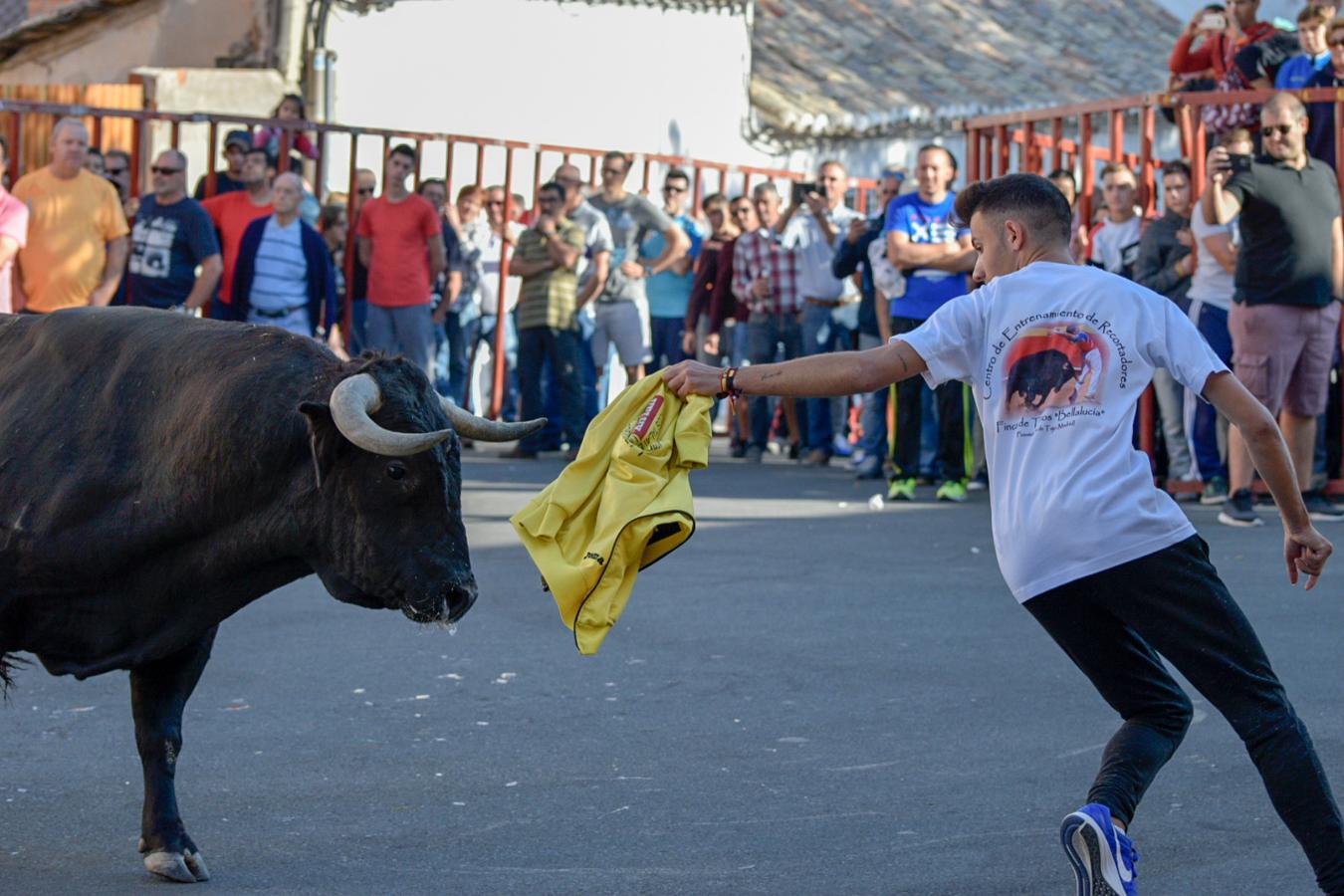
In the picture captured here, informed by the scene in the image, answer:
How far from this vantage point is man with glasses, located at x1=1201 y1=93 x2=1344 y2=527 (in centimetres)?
1133

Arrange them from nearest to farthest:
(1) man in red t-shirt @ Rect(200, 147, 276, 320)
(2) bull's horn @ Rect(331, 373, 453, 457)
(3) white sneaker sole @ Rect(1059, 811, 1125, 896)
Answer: (3) white sneaker sole @ Rect(1059, 811, 1125, 896) → (2) bull's horn @ Rect(331, 373, 453, 457) → (1) man in red t-shirt @ Rect(200, 147, 276, 320)

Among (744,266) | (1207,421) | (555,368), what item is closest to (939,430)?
(1207,421)

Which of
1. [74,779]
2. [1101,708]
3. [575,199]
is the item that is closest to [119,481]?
[74,779]

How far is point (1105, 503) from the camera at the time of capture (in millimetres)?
4676

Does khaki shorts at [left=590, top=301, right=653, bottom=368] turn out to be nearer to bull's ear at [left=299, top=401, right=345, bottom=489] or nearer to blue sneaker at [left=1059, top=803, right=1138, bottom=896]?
bull's ear at [left=299, top=401, right=345, bottom=489]

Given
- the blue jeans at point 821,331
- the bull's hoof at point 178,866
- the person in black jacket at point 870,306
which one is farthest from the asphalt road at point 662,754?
the blue jeans at point 821,331

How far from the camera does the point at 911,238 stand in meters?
12.8

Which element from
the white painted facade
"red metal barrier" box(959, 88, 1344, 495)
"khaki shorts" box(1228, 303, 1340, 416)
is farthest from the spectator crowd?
the white painted facade

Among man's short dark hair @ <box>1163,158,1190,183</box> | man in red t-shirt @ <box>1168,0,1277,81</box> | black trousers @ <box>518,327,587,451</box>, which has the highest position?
man in red t-shirt @ <box>1168,0,1277,81</box>

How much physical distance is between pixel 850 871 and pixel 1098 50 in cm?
2807

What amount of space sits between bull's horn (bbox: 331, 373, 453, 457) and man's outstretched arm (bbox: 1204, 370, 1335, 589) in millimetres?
1811

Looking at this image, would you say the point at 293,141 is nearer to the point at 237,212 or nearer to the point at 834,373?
the point at 237,212

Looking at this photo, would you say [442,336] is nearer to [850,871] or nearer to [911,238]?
[911,238]

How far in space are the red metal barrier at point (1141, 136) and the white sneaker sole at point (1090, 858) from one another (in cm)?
865
